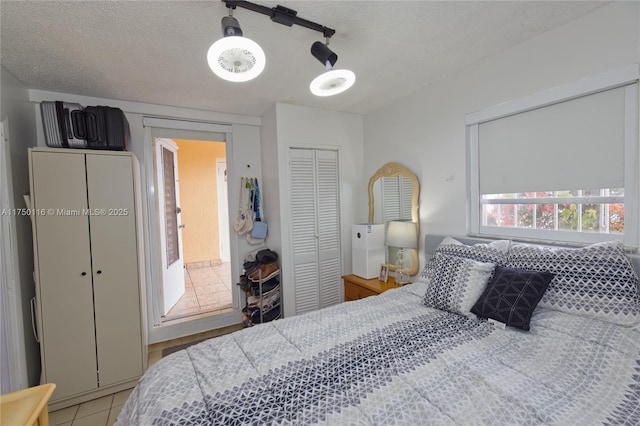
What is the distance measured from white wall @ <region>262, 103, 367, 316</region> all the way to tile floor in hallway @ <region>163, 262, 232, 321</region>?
1144 mm

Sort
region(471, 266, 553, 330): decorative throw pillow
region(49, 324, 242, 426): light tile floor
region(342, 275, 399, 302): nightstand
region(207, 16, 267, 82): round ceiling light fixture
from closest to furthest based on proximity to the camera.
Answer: region(207, 16, 267, 82): round ceiling light fixture < region(471, 266, 553, 330): decorative throw pillow < region(49, 324, 242, 426): light tile floor < region(342, 275, 399, 302): nightstand

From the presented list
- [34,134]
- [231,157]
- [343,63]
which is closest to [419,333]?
[343,63]

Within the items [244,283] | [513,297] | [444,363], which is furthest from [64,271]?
[513,297]

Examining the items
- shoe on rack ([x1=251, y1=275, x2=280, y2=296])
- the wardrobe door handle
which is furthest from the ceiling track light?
the wardrobe door handle

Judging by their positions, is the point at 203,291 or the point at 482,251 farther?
the point at 203,291

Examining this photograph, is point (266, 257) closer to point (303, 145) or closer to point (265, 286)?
point (265, 286)

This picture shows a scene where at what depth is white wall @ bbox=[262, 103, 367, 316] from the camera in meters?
2.94

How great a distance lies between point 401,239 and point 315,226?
101 cm

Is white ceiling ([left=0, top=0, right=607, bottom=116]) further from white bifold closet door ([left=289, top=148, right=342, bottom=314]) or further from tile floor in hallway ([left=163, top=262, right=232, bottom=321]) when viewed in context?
tile floor in hallway ([left=163, top=262, right=232, bottom=321])

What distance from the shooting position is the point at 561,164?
177 centimetres

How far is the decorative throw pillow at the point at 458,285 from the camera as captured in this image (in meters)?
1.64

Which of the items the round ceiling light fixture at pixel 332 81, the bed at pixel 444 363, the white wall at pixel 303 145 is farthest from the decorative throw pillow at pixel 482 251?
the white wall at pixel 303 145

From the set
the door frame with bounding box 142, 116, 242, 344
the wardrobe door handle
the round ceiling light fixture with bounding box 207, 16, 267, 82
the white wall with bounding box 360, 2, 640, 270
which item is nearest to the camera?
the round ceiling light fixture with bounding box 207, 16, 267, 82

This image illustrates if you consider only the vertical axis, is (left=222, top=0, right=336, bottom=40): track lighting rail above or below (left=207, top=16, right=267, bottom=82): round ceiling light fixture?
above
